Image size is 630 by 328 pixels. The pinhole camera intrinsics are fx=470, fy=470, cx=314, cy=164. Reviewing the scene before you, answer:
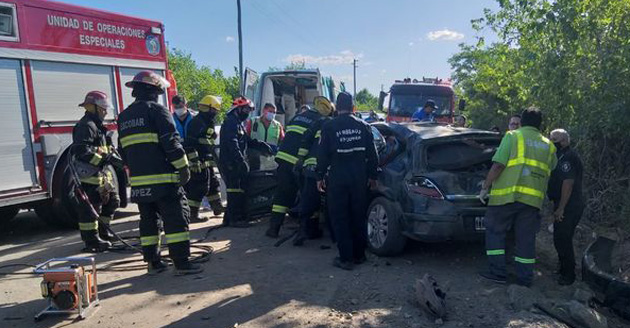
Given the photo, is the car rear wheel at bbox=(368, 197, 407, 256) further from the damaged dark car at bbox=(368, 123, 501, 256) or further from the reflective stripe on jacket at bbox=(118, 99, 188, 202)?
the reflective stripe on jacket at bbox=(118, 99, 188, 202)

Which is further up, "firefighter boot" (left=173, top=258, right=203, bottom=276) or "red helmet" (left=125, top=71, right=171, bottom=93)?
"red helmet" (left=125, top=71, right=171, bottom=93)

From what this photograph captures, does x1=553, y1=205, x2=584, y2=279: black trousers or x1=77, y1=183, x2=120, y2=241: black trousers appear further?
x1=77, y1=183, x2=120, y2=241: black trousers

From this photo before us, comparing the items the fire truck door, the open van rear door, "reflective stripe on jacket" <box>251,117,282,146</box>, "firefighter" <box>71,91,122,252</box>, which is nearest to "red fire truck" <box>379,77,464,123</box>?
the open van rear door

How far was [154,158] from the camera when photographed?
181 inches

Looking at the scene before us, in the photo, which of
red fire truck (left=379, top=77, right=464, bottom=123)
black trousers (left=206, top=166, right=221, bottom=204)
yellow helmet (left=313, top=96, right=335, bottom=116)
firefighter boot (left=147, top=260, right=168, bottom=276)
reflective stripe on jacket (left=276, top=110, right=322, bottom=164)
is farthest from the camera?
red fire truck (left=379, top=77, right=464, bottom=123)

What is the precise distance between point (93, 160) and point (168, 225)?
1504mm

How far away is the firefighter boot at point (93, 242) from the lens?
18.5 ft

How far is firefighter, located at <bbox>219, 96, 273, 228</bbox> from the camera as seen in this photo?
21.4 feet

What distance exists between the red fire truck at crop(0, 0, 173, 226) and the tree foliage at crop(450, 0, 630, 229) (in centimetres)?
627

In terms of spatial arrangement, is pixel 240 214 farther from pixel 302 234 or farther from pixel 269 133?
pixel 269 133

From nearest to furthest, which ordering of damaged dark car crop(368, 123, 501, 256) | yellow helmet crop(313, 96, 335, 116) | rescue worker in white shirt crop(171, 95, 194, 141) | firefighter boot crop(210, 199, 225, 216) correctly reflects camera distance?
damaged dark car crop(368, 123, 501, 256) < yellow helmet crop(313, 96, 335, 116) < firefighter boot crop(210, 199, 225, 216) < rescue worker in white shirt crop(171, 95, 194, 141)

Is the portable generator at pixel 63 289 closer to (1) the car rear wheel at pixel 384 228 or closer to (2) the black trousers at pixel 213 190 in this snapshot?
(1) the car rear wheel at pixel 384 228

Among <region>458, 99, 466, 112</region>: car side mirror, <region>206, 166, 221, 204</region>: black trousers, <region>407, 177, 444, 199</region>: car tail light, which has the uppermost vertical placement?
<region>458, 99, 466, 112</region>: car side mirror

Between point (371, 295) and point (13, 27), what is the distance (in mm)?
5394
